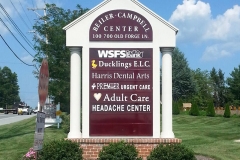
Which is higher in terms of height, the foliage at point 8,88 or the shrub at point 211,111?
the foliage at point 8,88

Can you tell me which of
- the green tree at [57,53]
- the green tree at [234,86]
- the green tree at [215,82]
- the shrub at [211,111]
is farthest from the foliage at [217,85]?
the green tree at [57,53]

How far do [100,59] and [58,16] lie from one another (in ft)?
63.8

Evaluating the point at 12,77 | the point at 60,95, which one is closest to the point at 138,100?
the point at 60,95

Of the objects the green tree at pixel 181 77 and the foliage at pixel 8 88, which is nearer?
the green tree at pixel 181 77

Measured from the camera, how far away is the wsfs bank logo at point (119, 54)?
13.7 metres

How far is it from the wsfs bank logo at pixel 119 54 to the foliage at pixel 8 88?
5335 inches

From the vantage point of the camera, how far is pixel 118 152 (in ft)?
38.7

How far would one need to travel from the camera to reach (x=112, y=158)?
39.0 feet

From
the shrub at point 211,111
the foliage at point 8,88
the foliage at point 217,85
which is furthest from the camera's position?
the foliage at point 8,88

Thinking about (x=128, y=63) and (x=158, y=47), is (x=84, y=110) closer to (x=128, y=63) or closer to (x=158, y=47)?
(x=128, y=63)

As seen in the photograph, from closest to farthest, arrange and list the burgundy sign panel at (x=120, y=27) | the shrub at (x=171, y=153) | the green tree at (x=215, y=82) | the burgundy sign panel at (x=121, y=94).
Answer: the shrub at (x=171, y=153), the burgundy sign panel at (x=121, y=94), the burgundy sign panel at (x=120, y=27), the green tree at (x=215, y=82)

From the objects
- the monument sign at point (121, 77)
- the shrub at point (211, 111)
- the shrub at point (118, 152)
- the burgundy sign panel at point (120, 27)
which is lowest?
the shrub at point (118, 152)

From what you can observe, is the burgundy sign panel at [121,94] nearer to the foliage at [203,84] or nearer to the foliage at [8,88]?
the foliage at [203,84]

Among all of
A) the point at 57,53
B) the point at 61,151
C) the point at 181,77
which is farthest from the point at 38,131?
the point at 181,77
